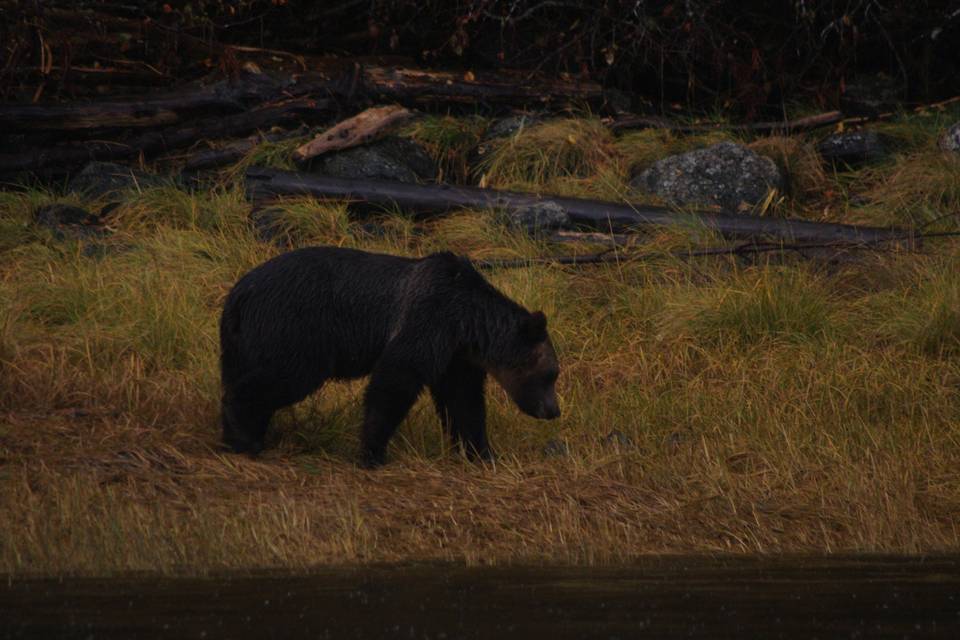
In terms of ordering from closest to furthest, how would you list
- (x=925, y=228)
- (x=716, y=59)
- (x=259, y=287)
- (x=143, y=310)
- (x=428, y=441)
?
1. (x=259, y=287)
2. (x=428, y=441)
3. (x=143, y=310)
4. (x=925, y=228)
5. (x=716, y=59)

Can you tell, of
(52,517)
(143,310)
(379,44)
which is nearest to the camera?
(52,517)

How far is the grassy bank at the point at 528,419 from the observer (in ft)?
24.7

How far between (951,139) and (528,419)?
689 centimetres

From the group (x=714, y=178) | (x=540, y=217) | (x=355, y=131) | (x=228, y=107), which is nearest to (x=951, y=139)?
(x=714, y=178)

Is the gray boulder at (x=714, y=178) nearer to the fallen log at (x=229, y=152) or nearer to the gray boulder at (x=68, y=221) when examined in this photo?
the fallen log at (x=229, y=152)

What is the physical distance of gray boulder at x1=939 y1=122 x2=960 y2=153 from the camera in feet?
48.3

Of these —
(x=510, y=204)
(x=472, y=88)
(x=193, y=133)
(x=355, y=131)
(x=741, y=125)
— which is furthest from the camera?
(x=472, y=88)

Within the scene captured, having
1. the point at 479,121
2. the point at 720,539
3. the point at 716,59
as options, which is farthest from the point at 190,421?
the point at 716,59

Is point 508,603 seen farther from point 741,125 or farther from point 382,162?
point 741,125

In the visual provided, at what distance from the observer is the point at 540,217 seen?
13.4 meters

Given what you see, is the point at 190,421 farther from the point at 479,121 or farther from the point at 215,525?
the point at 479,121

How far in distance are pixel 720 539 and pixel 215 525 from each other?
2645 mm

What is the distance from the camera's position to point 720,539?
25.9 ft

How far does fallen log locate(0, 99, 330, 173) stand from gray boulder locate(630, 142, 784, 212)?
11.5ft
